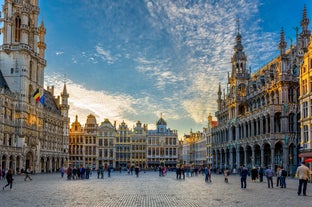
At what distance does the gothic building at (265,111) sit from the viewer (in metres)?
56.3

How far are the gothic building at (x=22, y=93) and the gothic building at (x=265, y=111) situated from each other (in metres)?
39.1

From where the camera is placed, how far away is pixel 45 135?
83.7m

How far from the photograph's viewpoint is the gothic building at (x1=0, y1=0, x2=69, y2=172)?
65562 millimetres

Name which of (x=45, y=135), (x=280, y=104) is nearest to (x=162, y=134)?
(x=45, y=135)

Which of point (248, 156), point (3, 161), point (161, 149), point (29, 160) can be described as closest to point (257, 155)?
point (248, 156)

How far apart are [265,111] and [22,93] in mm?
43579

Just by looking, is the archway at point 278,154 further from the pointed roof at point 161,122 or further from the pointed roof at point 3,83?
the pointed roof at point 161,122

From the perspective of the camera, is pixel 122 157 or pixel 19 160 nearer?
pixel 19 160

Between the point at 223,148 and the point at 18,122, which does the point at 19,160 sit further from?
the point at 223,148

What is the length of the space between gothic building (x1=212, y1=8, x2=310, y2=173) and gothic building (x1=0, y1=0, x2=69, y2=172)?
39132mm

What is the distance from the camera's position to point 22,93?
6956 centimetres

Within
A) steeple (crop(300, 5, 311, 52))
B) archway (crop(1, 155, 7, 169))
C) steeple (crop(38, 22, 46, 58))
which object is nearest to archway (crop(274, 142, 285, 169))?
steeple (crop(300, 5, 311, 52))

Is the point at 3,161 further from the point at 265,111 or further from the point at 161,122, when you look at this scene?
the point at 161,122

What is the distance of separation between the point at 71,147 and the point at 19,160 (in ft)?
170
